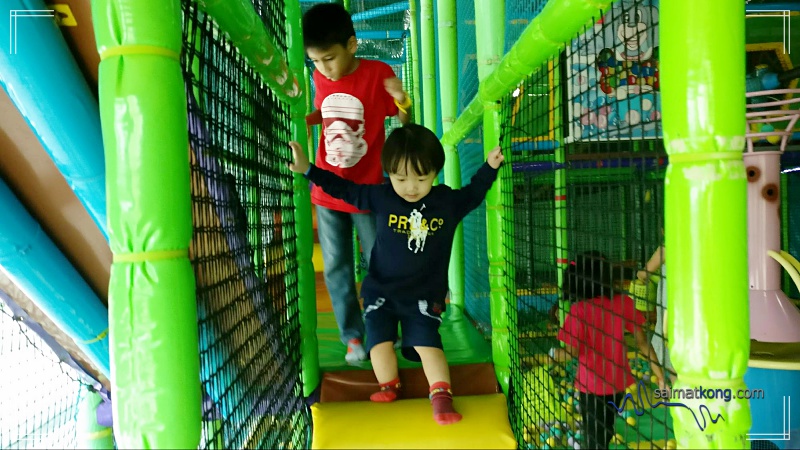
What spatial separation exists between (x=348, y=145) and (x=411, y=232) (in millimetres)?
421

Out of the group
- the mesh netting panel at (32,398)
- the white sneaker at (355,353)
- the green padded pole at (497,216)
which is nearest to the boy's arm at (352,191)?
the green padded pole at (497,216)

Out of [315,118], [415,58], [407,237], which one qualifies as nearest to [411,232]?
[407,237]

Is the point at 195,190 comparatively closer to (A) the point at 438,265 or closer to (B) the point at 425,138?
(B) the point at 425,138

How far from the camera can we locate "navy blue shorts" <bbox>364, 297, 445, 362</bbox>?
4.59 ft

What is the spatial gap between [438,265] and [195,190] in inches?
34.5

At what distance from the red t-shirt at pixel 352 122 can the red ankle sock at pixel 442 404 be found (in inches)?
25.9

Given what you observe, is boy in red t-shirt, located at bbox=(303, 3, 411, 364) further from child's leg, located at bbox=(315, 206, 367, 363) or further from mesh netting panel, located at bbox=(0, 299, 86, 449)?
mesh netting panel, located at bbox=(0, 299, 86, 449)

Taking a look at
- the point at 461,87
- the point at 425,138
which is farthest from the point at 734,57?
the point at 461,87

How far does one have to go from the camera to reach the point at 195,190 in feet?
2.50

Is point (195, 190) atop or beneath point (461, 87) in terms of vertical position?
beneath

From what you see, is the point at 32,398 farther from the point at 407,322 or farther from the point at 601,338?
the point at 601,338

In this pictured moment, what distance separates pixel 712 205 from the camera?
50 centimetres

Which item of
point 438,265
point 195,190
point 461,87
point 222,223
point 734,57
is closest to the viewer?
point 734,57

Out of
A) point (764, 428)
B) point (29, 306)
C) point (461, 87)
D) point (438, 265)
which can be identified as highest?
point (461, 87)
